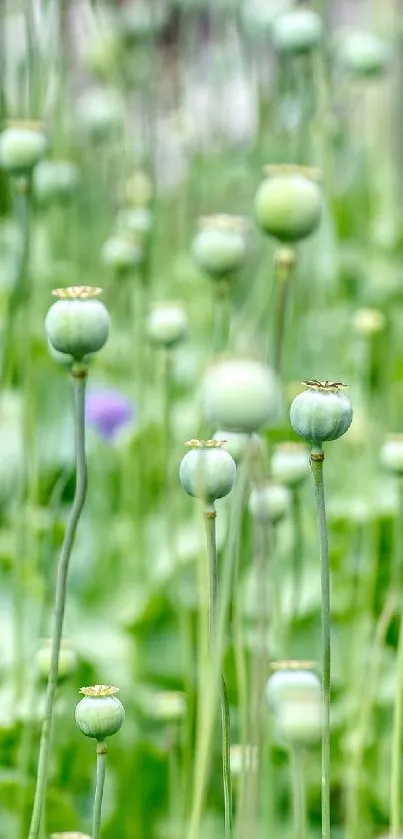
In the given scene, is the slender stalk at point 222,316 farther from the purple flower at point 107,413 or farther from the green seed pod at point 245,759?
the purple flower at point 107,413

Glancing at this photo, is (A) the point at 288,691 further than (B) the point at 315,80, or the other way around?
(B) the point at 315,80

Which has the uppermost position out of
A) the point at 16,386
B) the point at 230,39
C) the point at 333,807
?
the point at 230,39

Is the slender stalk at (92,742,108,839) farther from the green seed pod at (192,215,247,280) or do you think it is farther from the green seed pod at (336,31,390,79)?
the green seed pod at (336,31,390,79)

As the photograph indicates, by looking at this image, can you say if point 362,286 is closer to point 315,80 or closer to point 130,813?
point 315,80

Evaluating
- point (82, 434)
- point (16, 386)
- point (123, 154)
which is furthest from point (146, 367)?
point (82, 434)

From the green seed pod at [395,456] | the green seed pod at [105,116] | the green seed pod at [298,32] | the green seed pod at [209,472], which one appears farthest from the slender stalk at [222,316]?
the green seed pod at [105,116]

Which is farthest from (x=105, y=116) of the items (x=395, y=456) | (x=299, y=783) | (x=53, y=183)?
(x=299, y=783)

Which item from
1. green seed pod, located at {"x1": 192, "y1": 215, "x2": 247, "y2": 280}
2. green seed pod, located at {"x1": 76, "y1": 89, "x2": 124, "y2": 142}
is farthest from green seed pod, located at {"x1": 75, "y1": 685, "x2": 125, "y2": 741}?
green seed pod, located at {"x1": 76, "y1": 89, "x2": 124, "y2": 142}
